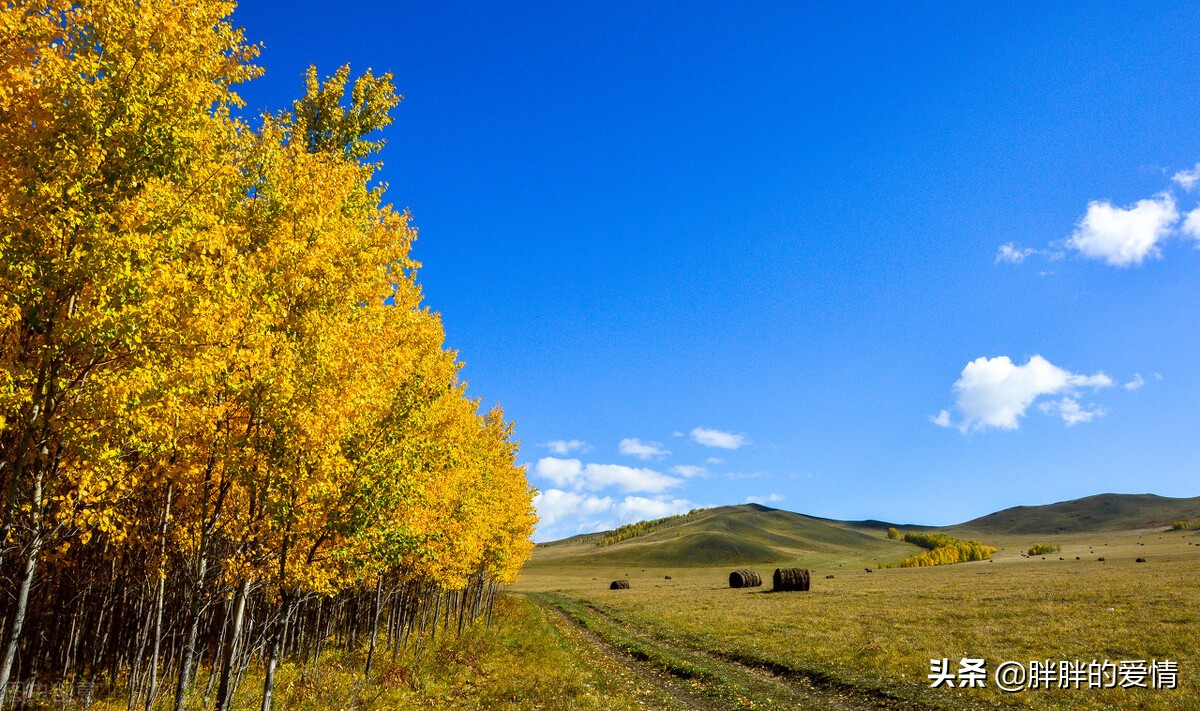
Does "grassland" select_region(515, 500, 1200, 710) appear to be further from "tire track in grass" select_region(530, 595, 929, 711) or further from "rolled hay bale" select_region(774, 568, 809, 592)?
"rolled hay bale" select_region(774, 568, 809, 592)

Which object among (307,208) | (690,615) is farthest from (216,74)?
(690,615)

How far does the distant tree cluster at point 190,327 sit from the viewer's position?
30.5 feet

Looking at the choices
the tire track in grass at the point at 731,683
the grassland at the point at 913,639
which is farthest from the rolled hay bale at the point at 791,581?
the tire track in grass at the point at 731,683

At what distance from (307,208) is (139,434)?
5749 mm

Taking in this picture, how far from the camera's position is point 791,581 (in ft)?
227

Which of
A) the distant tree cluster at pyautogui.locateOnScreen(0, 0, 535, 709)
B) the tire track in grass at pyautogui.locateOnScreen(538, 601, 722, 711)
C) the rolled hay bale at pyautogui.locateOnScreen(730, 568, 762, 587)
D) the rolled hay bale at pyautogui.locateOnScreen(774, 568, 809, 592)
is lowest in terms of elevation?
the rolled hay bale at pyautogui.locateOnScreen(730, 568, 762, 587)

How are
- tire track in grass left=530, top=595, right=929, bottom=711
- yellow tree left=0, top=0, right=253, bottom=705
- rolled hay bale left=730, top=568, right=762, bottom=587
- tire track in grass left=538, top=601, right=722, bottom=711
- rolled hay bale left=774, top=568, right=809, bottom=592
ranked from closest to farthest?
yellow tree left=0, top=0, right=253, bottom=705, tire track in grass left=530, top=595, right=929, bottom=711, tire track in grass left=538, top=601, right=722, bottom=711, rolled hay bale left=774, top=568, right=809, bottom=592, rolled hay bale left=730, top=568, right=762, bottom=587

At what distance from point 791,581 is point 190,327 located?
7183 centimetres

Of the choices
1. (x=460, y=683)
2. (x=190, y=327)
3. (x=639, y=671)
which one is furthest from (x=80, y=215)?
(x=639, y=671)

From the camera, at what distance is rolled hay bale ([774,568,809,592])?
69.2 m

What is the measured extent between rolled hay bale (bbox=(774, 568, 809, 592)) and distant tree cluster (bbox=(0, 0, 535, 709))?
62.7m

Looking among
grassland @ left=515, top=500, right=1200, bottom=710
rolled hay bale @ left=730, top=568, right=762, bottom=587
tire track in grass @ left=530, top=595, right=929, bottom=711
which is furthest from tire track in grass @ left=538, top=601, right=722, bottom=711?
rolled hay bale @ left=730, top=568, right=762, bottom=587

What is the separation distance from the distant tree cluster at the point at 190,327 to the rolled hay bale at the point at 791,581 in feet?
206

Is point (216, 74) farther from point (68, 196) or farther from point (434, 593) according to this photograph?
point (434, 593)
